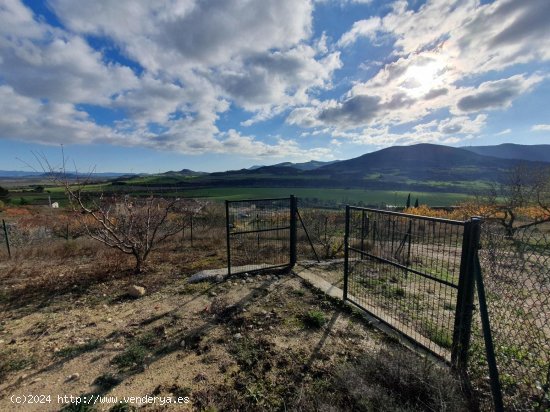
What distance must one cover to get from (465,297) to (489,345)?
1.82 feet

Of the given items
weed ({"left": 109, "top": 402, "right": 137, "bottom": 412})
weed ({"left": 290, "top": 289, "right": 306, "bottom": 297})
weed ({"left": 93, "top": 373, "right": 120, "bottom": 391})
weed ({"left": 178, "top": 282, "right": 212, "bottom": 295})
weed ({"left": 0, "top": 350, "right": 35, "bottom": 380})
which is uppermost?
weed ({"left": 109, "top": 402, "right": 137, "bottom": 412})

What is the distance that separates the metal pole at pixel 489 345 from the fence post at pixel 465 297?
172 mm

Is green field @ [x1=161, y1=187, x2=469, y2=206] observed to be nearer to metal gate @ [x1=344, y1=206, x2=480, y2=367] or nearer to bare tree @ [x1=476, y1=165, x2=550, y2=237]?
bare tree @ [x1=476, y1=165, x2=550, y2=237]

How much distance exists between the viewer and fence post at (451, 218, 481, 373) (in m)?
2.85

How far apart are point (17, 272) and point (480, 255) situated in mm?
10329

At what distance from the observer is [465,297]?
118 inches

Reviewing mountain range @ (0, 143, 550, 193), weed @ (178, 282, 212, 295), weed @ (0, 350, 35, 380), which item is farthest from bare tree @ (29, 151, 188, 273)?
mountain range @ (0, 143, 550, 193)

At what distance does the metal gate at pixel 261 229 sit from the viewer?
6680 mm

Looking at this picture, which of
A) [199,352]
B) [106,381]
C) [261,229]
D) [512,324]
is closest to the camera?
[512,324]

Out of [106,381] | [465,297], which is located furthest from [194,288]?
[465,297]

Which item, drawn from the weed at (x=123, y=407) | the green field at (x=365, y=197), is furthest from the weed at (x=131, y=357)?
the green field at (x=365, y=197)

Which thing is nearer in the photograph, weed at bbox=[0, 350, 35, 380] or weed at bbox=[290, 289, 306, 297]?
weed at bbox=[0, 350, 35, 380]

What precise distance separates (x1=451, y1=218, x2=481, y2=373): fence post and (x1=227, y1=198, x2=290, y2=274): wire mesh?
169 inches

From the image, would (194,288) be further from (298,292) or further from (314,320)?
(314,320)
